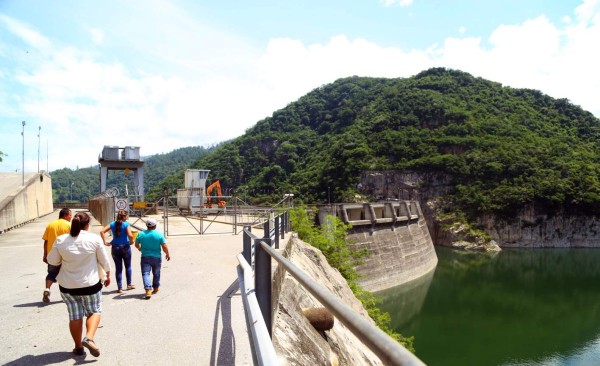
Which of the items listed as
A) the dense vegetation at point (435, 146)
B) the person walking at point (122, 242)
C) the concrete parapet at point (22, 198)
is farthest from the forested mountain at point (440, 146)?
the person walking at point (122, 242)

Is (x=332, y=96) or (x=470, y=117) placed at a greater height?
(x=332, y=96)

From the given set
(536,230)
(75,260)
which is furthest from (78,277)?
(536,230)

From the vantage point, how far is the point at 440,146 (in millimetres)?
75062

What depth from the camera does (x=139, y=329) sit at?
5453 millimetres

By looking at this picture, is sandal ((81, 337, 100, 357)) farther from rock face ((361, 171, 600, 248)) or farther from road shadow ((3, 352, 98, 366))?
rock face ((361, 171, 600, 248))

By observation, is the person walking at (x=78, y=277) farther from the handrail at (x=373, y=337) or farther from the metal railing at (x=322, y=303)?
the handrail at (x=373, y=337)

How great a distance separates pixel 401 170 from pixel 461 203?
11235 millimetres

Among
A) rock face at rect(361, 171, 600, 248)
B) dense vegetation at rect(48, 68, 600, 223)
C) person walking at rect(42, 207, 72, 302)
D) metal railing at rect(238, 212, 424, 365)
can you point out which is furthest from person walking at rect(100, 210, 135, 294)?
dense vegetation at rect(48, 68, 600, 223)

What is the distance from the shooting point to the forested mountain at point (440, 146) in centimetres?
6406

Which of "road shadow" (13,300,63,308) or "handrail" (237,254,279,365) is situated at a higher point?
"handrail" (237,254,279,365)

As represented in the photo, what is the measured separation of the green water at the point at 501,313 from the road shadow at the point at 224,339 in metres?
17.5

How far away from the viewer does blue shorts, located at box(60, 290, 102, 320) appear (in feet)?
15.1

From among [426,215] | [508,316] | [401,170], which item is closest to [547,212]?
[426,215]

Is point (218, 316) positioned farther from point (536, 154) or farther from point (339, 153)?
point (536, 154)
